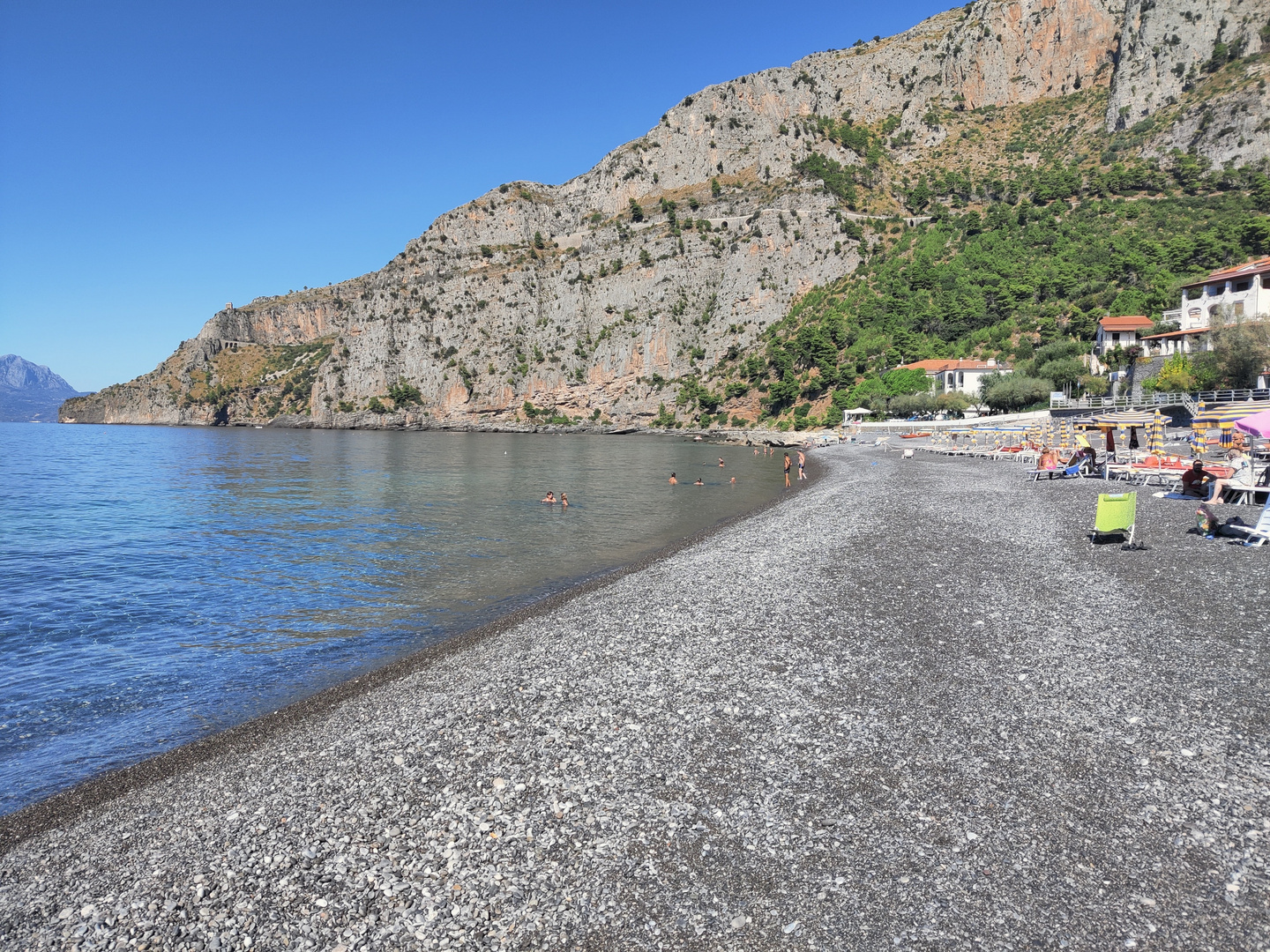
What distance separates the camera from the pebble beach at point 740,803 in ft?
14.6

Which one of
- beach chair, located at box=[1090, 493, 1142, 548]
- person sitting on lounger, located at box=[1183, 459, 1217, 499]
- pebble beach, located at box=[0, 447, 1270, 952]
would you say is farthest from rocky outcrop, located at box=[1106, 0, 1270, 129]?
pebble beach, located at box=[0, 447, 1270, 952]

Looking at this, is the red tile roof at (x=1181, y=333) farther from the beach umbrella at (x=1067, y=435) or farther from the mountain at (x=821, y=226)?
the beach umbrella at (x=1067, y=435)

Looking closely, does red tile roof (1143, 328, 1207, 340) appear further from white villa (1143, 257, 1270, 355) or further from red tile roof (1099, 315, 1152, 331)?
red tile roof (1099, 315, 1152, 331)

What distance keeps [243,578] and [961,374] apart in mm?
68340

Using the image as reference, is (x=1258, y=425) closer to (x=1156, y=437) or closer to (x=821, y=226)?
(x=1156, y=437)

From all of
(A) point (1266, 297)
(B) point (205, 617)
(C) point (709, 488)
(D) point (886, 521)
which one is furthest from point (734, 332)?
(B) point (205, 617)

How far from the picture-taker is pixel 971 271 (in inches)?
3349

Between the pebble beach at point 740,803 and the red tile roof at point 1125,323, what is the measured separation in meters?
57.6

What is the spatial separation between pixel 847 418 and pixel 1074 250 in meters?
34.6

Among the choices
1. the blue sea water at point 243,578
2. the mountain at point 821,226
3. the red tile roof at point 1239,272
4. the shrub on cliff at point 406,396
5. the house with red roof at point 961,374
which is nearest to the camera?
the blue sea water at point 243,578

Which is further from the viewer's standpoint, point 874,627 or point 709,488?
point 709,488

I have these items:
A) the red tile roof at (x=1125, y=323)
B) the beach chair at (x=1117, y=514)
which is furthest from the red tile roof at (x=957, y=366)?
the beach chair at (x=1117, y=514)

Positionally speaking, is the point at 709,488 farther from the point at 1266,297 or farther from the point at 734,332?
the point at 734,332

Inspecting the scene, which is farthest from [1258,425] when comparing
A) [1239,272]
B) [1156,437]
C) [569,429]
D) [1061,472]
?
[569,429]
